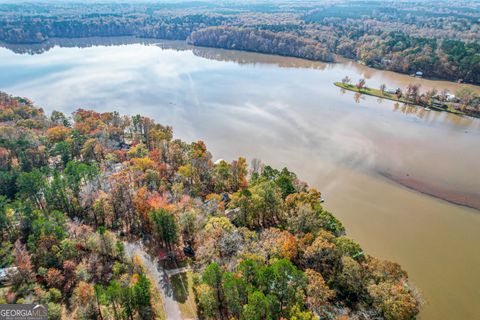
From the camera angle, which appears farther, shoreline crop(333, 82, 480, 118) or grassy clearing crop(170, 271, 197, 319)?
shoreline crop(333, 82, 480, 118)

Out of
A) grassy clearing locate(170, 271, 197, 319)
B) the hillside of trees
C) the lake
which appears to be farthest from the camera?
the hillside of trees

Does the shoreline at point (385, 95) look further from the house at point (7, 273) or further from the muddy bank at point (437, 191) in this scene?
the house at point (7, 273)

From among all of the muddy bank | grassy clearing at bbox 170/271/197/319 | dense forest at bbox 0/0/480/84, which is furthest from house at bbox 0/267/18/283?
dense forest at bbox 0/0/480/84

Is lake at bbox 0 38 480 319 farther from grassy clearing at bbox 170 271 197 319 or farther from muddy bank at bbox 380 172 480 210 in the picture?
grassy clearing at bbox 170 271 197 319

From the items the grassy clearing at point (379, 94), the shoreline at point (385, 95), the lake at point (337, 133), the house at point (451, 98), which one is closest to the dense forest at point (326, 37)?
the lake at point (337, 133)

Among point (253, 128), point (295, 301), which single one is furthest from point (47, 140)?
point (295, 301)

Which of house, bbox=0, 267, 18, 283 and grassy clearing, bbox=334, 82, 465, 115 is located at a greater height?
grassy clearing, bbox=334, 82, 465, 115

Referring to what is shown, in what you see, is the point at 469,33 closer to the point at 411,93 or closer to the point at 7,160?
the point at 411,93
